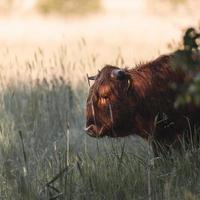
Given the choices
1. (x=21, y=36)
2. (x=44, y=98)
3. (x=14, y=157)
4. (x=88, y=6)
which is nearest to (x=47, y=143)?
(x=14, y=157)

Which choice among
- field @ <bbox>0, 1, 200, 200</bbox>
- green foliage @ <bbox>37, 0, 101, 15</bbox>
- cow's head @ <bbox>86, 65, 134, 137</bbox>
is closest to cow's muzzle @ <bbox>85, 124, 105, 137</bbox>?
cow's head @ <bbox>86, 65, 134, 137</bbox>

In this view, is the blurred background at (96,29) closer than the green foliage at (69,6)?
Yes

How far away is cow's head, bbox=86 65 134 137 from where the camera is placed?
6.52 m

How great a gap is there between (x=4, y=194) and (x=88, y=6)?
28.3 meters

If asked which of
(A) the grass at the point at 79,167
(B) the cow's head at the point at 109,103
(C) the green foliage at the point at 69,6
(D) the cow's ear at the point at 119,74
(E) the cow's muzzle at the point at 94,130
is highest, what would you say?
(C) the green foliage at the point at 69,6

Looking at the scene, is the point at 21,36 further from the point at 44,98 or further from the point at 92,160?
the point at 92,160

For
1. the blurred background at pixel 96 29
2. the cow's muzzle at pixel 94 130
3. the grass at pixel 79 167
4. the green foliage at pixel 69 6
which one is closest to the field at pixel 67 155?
the grass at pixel 79 167

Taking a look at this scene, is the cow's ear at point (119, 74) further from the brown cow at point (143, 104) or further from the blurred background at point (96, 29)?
the blurred background at point (96, 29)

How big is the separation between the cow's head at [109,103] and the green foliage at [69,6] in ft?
86.3

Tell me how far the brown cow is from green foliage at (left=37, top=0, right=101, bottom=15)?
86.0 ft

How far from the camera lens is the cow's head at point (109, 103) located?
652 centimetres

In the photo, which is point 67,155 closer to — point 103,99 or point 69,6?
point 103,99

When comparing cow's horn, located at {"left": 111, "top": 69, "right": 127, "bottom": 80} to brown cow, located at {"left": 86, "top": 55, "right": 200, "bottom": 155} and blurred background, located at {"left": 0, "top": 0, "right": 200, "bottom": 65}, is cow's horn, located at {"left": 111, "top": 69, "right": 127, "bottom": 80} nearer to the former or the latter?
brown cow, located at {"left": 86, "top": 55, "right": 200, "bottom": 155}

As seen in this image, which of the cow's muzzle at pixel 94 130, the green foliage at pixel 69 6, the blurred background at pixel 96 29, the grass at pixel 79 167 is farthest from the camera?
the green foliage at pixel 69 6
